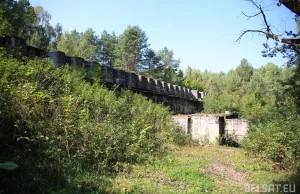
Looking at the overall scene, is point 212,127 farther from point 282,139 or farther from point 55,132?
point 55,132

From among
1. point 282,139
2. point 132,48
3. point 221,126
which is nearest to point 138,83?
point 221,126

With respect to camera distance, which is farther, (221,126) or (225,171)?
(221,126)

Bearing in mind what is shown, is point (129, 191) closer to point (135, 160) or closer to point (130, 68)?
point (135, 160)

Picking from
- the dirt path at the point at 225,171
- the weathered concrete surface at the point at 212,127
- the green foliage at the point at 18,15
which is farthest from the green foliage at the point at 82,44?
the dirt path at the point at 225,171

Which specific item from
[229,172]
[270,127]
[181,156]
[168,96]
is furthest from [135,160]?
[168,96]

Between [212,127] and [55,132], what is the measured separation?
7.11m

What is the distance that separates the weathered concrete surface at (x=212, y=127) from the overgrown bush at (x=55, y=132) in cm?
303

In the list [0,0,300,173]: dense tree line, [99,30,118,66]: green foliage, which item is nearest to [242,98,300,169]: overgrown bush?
[0,0,300,173]: dense tree line

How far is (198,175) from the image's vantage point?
5.34 m

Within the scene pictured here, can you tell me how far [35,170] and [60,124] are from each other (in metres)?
1.35

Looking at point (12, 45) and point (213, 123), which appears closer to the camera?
point (12, 45)

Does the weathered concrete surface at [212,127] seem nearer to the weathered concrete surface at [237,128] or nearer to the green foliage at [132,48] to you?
the weathered concrete surface at [237,128]

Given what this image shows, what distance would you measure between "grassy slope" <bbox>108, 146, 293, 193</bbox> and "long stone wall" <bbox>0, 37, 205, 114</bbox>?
193 inches

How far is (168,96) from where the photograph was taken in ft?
48.4
